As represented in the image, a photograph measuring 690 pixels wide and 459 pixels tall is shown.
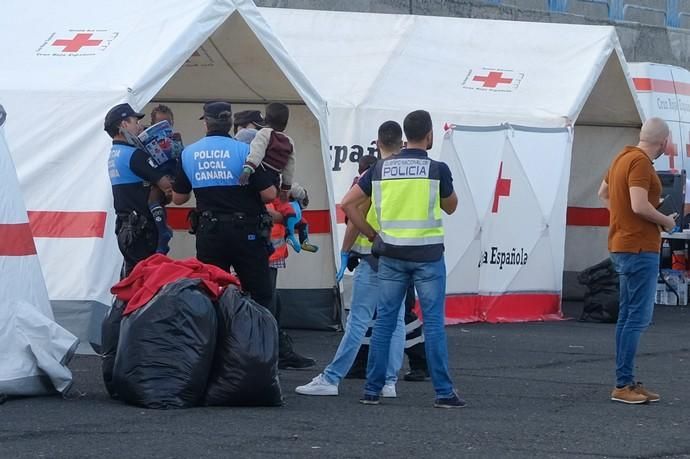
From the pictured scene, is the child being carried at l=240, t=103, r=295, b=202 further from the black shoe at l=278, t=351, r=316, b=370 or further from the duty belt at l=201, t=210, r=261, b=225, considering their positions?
the black shoe at l=278, t=351, r=316, b=370

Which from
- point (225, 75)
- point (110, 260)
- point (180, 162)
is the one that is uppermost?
point (225, 75)

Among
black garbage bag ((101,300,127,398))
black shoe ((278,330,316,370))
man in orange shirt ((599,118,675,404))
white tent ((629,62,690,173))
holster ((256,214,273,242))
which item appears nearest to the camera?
black garbage bag ((101,300,127,398))

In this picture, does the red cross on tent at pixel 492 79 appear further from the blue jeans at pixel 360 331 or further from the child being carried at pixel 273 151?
the blue jeans at pixel 360 331

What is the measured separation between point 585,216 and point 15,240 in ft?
33.3

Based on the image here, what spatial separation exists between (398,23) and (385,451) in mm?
10283

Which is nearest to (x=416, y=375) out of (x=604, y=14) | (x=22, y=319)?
(x=22, y=319)

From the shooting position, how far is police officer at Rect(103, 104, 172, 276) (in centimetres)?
1005

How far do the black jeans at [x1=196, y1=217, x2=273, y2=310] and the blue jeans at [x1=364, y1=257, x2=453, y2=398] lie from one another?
1.03m

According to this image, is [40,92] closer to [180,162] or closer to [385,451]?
[180,162]

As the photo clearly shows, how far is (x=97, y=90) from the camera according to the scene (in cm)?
1141

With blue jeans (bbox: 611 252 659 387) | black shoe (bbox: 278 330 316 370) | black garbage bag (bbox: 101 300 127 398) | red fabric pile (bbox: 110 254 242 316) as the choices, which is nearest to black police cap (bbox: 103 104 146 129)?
red fabric pile (bbox: 110 254 242 316)

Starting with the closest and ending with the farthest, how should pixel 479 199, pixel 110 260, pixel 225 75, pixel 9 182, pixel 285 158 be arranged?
pixel 9 182 → pixel 285 158 → pixel 110 260 → pixel 225 75 → pixel 479 199

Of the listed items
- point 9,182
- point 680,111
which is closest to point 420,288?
point 9,182

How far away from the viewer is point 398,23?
1684 centimetres
